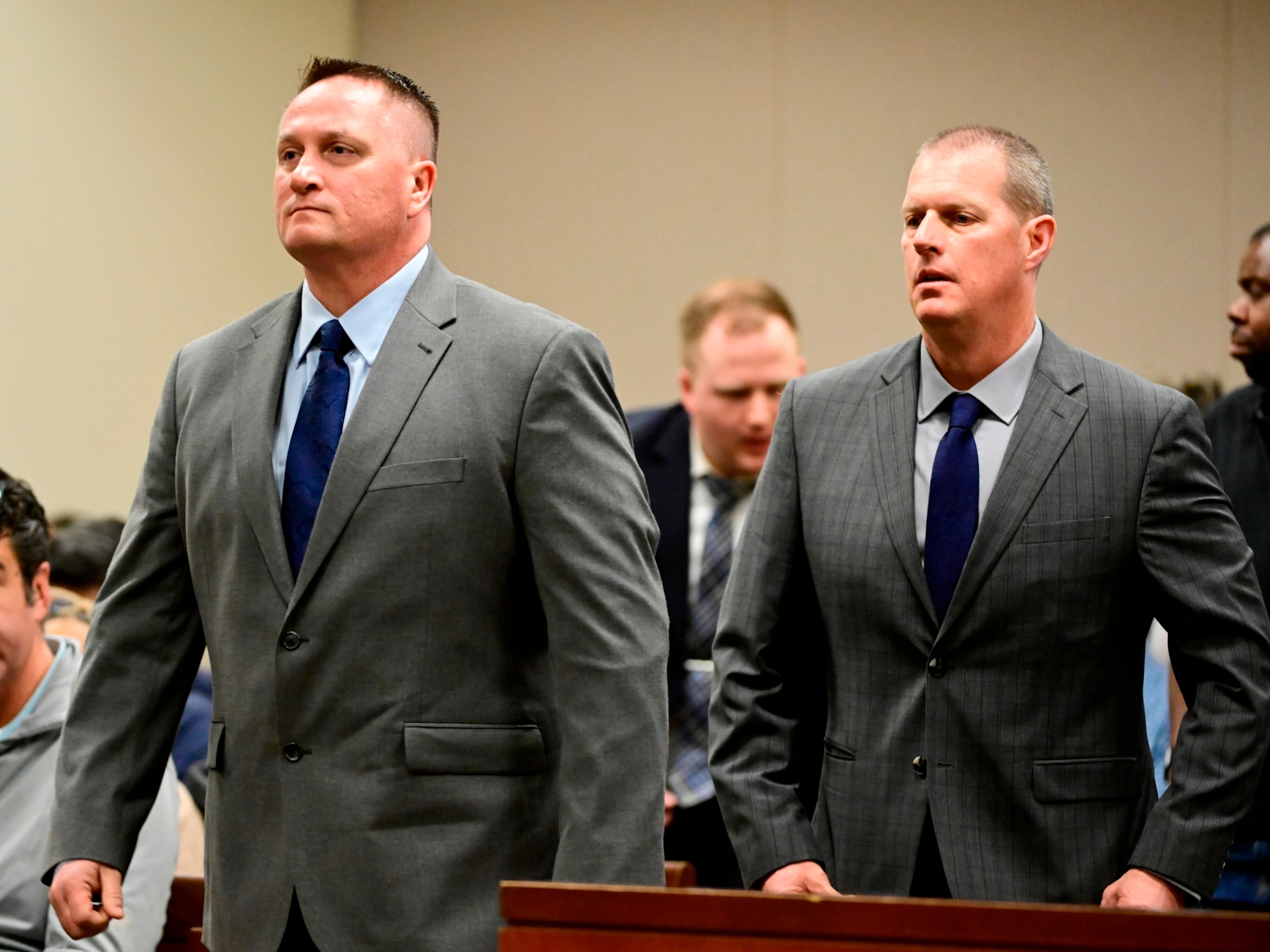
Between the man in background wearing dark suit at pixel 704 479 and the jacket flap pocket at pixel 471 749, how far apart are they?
1354 mm

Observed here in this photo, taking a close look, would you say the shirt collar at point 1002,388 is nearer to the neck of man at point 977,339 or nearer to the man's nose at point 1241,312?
the neck of man at point 977,339

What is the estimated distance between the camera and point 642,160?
632 cm

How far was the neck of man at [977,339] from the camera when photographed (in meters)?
2.13

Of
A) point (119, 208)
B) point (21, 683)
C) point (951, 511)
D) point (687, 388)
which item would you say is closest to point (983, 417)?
point (951, 511)

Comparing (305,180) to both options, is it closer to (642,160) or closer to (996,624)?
(996,624)

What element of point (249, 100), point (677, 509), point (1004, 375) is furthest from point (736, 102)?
point (1004, 375)

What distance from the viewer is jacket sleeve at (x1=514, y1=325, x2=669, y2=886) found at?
5.73 ft

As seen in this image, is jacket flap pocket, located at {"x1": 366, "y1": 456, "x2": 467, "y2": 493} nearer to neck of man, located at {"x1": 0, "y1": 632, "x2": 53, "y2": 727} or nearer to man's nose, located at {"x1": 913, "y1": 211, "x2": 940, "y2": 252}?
man's nose, located at {"x1": 913, "y1": 211, "x2": 940, "y2": 252}

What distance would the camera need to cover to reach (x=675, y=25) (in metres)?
6.25

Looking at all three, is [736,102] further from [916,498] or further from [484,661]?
[484,661]

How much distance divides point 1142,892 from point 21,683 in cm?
171

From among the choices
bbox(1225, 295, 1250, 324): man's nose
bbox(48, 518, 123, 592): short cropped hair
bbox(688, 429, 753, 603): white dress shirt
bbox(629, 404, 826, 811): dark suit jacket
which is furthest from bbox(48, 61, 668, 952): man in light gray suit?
bbox(48, 518, 123, 592): short cropped hair

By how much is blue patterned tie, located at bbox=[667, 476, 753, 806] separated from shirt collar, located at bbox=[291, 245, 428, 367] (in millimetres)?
1348

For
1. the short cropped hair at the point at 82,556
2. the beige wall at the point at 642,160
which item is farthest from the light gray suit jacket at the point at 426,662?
the beige wall at the point at 642,160
